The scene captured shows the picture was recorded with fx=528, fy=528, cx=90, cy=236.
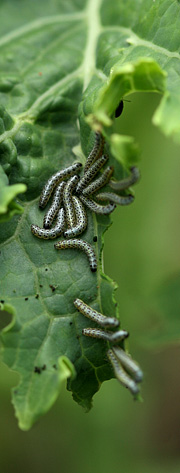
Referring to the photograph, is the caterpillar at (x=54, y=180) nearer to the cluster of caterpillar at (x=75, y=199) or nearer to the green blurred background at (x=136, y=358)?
the cluster of caterpillar at (x=75, y=199)

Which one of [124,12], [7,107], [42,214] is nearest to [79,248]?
[42,214]

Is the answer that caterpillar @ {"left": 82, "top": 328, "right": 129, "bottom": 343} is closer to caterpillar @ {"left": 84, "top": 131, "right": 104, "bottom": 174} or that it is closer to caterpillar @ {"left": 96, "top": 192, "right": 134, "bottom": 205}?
caterpillar @ {"left": 96, "top": 192, "right": 134, "bottom": 205}

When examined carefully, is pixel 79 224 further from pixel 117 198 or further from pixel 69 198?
pixel 117 198

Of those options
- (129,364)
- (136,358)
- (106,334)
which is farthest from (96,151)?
(136,358)

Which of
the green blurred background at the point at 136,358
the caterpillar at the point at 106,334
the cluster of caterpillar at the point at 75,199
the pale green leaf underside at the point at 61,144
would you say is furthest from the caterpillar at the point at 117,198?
the green blurred background at the point at 136,358

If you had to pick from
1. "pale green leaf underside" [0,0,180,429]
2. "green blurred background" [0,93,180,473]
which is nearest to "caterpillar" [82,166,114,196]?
"pale green leaf underside" [0,0,180,429]

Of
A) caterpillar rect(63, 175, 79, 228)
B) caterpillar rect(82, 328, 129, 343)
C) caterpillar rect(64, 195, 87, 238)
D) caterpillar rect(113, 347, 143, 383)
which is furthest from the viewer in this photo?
A: caterpillar rect(63, 175, 79, 228)

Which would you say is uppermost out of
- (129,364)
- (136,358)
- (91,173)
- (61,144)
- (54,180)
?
(61,144)
